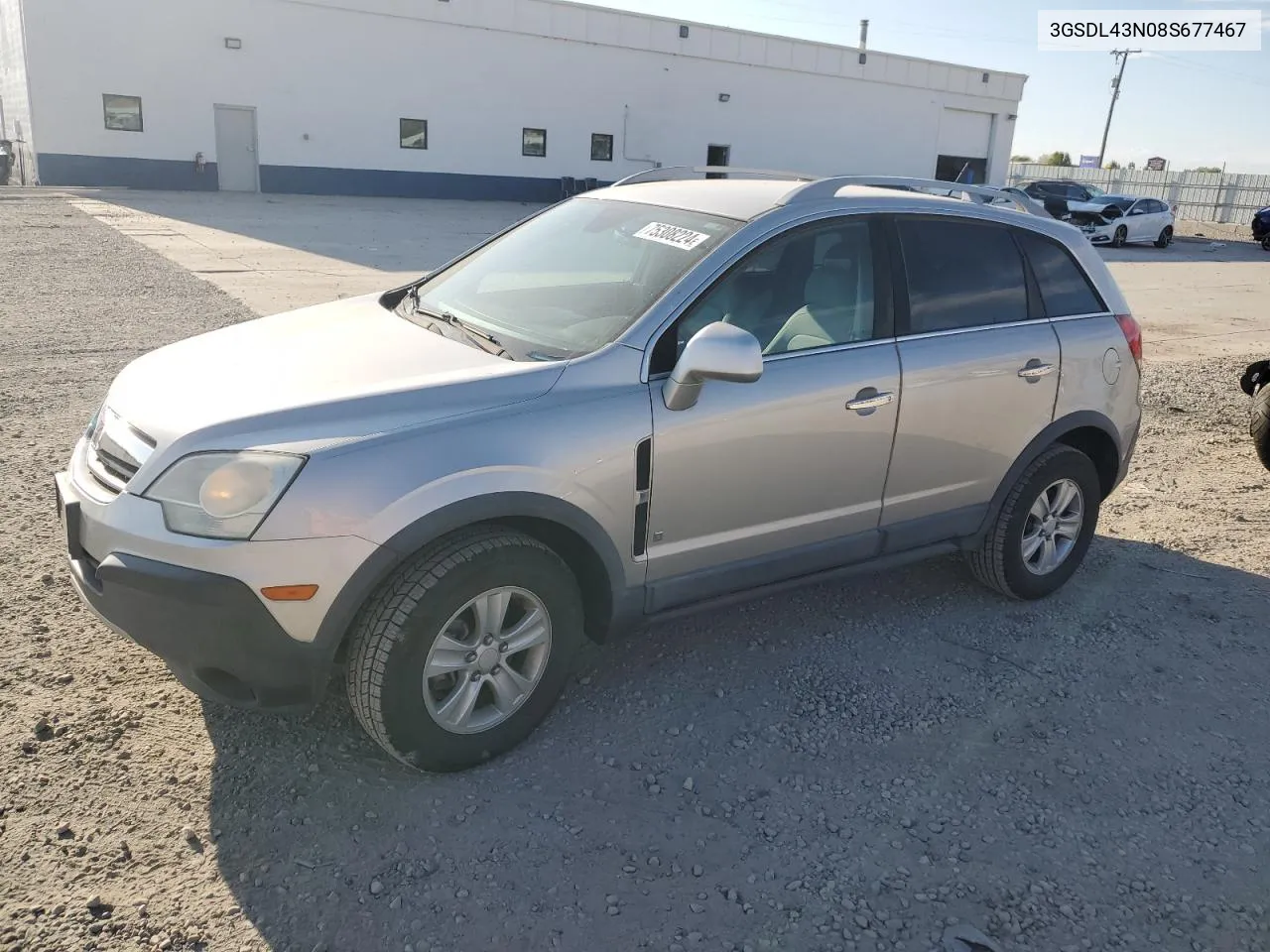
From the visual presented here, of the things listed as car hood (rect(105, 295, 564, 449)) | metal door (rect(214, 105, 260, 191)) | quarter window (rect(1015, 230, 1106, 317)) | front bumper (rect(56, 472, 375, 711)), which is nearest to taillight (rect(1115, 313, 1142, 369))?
quarter window (rect(1015, 230, 1106, 317))

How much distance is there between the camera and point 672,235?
3812 mm

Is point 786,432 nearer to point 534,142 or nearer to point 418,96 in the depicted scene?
point 418,96

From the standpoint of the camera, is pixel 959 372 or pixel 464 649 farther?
pixel 959 372

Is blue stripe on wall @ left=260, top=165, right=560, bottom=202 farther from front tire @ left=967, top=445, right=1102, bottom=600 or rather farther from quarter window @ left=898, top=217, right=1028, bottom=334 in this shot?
front tire @ left=967, top=445, right=1102, bottom=600

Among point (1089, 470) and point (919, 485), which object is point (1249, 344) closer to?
point (1089, 470)

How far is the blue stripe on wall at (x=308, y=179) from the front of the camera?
27828 millimetres

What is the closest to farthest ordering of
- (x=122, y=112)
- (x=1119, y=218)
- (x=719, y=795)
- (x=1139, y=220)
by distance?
1. (x=719, y=795)
2. (x=1119, y=218)
3. (x=1139, y=220)
4. (x=122, y=112)

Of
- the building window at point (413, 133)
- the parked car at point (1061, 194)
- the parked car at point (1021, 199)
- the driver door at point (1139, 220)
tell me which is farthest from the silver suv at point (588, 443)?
the building window at point (413, 133)

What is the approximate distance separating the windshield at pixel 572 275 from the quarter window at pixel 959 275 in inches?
34.8

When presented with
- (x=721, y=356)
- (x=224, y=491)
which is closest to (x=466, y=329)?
(x=721, y=356)

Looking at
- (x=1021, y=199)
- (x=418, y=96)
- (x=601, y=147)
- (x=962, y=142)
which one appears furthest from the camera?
(x=962, y=142)

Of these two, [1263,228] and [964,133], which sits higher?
[964,133]

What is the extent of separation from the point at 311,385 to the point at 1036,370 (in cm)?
299

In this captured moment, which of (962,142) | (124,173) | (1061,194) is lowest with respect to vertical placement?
(124,173)
